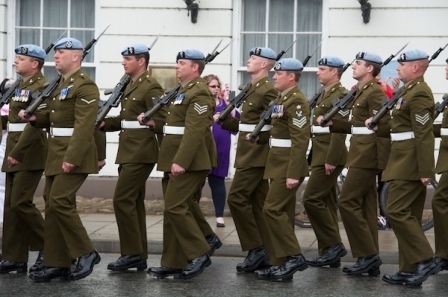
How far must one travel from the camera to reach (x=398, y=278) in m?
11.0

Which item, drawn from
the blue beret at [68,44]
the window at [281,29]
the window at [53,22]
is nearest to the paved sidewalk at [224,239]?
the blue beret at [68,44]

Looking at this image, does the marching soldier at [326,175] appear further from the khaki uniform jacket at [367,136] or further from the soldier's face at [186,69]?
the soldier's face at [186,69]

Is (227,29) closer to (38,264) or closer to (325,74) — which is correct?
(325,74)

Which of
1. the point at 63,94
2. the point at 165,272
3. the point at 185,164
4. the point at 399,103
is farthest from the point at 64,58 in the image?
the point at 399,103

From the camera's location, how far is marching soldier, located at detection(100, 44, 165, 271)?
1165 cm

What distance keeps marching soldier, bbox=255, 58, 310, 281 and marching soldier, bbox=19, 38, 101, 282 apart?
5.12 ft

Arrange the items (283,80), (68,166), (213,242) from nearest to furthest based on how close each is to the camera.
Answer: (68,166), (283,80), (213,242)

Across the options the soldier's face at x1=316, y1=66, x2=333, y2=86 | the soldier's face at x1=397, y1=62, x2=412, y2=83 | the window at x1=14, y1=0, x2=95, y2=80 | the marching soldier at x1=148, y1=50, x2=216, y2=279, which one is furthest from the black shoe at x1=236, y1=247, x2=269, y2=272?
the window at x1=14, y1=0, x2=95, y2=80

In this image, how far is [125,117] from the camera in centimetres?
1180

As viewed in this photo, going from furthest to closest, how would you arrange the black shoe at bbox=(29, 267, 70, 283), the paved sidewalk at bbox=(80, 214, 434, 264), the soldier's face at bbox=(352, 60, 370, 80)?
the paved sidewalk at bbox=(80, 214, 434, 264) < the soldier's face at bbox=(352, 60, 370, 80) < the black shoe at bbox=(29, 267, 70, 283)

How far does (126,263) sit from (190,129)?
4.90ft

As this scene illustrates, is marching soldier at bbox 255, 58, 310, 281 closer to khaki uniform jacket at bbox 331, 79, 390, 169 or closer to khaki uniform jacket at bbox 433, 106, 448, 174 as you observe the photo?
khaki uniform jacket at bbox 331, 79, 390, 169

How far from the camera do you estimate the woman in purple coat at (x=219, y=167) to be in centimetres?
1452

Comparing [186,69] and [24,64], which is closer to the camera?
[186,69]
